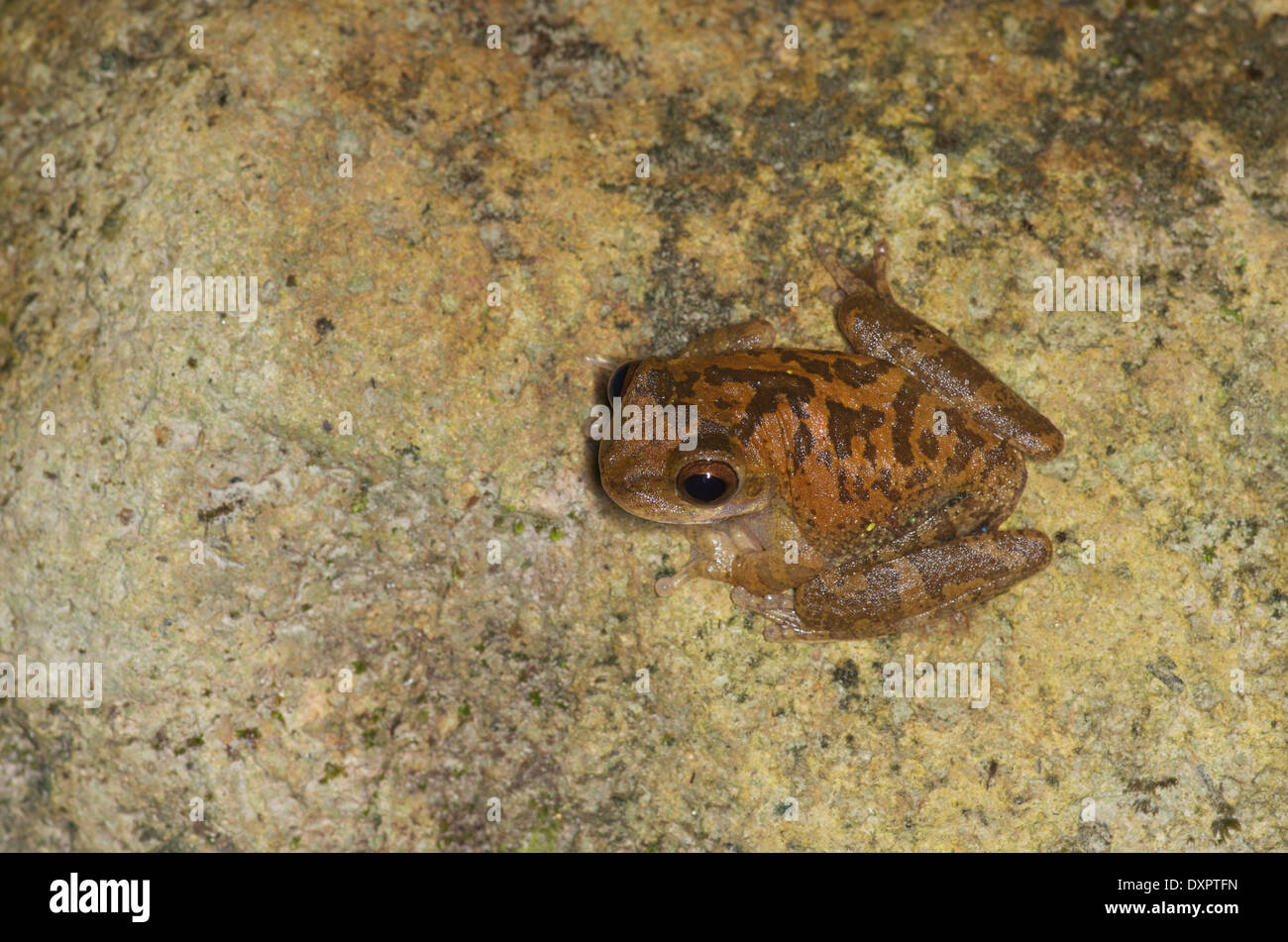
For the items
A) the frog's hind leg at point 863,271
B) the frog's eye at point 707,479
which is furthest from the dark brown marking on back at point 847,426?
the frog's hind leg at point 863,271

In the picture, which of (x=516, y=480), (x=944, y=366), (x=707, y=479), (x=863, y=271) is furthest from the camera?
(x=863, y=271)

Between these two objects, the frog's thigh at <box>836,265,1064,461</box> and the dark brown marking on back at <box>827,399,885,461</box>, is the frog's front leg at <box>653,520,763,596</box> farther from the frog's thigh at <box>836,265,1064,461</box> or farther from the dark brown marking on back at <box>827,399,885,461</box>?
the frog's thigh at <box>836,265,1064,461</box>

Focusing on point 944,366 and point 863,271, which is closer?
point 944,366

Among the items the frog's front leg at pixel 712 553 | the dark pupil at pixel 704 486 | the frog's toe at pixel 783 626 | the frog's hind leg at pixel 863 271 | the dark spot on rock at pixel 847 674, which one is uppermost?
the frog's hind leg at pixel 863 271

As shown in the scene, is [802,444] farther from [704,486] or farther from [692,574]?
[692,574]

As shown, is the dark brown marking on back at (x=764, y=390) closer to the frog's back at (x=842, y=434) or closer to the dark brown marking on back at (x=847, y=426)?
the frog's back at (x=842, y=434)

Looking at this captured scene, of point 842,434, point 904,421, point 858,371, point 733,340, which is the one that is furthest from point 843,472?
point 733,340

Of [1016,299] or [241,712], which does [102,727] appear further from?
[1016,299]
